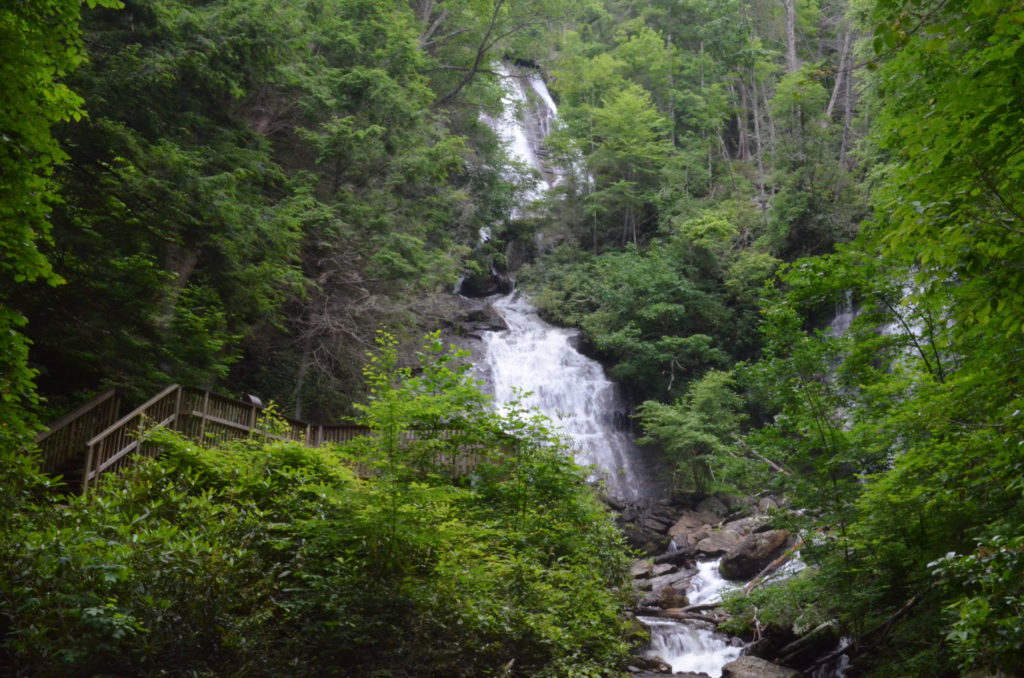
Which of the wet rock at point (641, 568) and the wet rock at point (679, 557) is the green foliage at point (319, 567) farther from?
the wet rock at point (679, 557)

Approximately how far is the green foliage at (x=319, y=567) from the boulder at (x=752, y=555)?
792 cm

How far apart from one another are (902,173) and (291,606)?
6208 mm

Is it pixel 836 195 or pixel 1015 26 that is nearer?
pixel 1015 26

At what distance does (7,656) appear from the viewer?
4426mm

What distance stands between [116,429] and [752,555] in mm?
13789

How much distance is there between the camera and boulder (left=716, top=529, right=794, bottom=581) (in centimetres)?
1619

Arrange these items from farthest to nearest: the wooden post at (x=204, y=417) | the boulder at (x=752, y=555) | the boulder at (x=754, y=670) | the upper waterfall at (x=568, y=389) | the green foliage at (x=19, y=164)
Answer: the upper waterfall at (x=568, y=389) < the boulder at (x=752, y=555) < the wooden post at (x=204, y=417) < the boulder at (x=754, y=670) < the green foliage at (x=19, y=164)

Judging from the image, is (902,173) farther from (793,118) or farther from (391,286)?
(793,118)

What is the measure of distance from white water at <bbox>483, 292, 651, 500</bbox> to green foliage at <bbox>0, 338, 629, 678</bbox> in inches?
522

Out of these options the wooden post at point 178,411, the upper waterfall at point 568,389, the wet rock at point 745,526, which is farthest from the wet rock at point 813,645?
the upper waterfall at point 568,389

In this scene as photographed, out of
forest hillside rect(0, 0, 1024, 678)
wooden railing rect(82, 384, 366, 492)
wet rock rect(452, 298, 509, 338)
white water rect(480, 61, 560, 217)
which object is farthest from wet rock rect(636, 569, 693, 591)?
white water rect(480, 61, 560, 217)

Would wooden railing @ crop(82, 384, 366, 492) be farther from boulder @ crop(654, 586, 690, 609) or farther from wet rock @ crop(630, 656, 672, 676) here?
boulder @ crop(654, 586, 690, 609)

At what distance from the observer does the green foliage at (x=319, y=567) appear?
4309mm

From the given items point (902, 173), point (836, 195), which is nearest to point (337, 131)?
point (902, 173)
